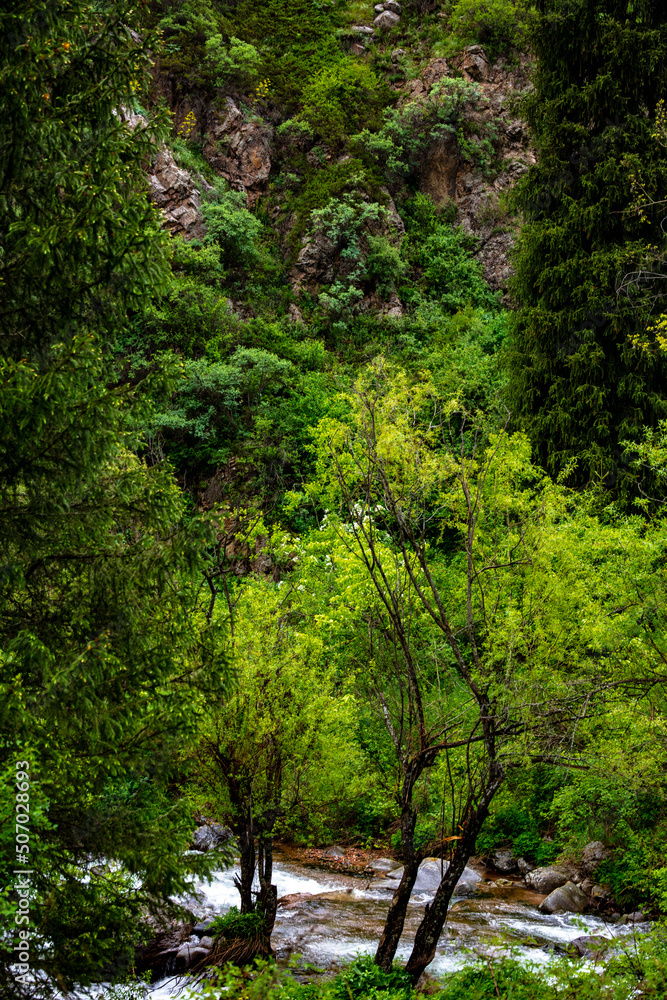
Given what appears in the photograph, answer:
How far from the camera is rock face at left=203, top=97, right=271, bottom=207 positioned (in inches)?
1111

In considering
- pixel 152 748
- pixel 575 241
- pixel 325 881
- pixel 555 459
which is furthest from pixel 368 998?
pixel 575 241

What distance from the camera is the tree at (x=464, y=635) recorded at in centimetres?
641

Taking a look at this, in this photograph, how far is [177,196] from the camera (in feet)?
83.1

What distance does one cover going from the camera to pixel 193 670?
6195 mm

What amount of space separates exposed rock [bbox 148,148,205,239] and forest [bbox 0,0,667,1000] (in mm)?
114

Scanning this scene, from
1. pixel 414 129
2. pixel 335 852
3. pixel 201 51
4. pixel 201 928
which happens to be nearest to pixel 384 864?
pixel 335 852

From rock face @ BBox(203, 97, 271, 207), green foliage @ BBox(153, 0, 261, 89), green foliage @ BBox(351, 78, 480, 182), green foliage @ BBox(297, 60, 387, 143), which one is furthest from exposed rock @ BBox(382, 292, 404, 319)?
green foliage @ BBox(153, 0, 261, 89)

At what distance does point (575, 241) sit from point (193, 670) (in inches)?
603

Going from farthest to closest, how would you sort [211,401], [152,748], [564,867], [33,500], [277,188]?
[277,188], [211,401], [564,867], [152,748], [33,500]

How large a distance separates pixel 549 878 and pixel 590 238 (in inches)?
548

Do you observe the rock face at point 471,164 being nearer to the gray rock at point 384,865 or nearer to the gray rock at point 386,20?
the gray rock at point 386,20

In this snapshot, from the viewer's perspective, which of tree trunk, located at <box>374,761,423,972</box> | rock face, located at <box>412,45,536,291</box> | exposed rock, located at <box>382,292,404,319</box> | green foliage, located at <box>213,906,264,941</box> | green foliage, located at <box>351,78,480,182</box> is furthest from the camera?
rock face, located at <box>412,45,536,291</box>

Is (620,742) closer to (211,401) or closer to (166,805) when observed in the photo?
(166,805)

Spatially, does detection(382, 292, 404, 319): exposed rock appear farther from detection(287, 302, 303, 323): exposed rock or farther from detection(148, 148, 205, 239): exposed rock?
detection(148, 148, 205, 239): exposed rock
